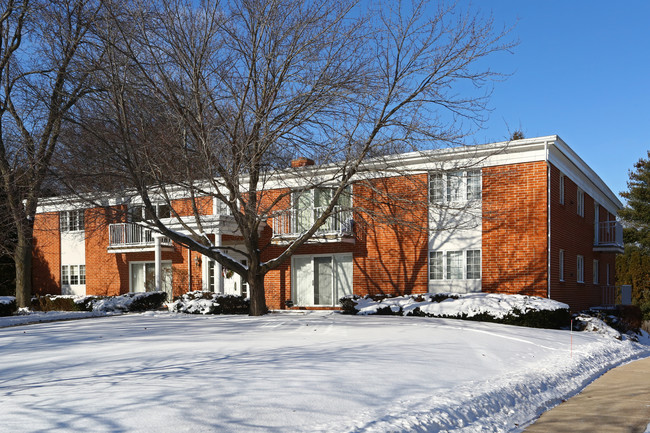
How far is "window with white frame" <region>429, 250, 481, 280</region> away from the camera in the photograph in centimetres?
2120

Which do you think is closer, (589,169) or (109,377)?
(109,377)

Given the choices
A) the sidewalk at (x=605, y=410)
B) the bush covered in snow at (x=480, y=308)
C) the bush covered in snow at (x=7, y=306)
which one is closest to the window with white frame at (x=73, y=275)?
the bush covered in snow at (x=7, y=306)

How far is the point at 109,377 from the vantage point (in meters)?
8.00

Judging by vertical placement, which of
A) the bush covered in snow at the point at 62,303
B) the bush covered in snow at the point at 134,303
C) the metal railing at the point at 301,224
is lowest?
the bush covered in snow at the point at 62,303

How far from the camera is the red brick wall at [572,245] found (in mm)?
20797

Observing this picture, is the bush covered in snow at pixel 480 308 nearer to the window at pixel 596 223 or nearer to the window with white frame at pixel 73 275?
the window at pixel 596 223

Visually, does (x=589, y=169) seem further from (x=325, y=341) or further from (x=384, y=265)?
(x=325, y=341)

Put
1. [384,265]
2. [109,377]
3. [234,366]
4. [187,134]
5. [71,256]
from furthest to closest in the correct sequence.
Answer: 1. [71,256]
2. [384,265]
3. [187,134]
4. [234,366]
5. [109,377]

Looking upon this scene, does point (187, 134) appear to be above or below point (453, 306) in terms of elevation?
above

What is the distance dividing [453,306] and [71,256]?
21.4m

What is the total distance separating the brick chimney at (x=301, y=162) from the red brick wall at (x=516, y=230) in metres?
6.20

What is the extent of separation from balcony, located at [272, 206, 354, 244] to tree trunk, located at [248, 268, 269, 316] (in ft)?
11.0

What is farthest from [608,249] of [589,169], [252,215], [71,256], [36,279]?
[36,279]

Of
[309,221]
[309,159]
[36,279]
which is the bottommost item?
[36,279]
